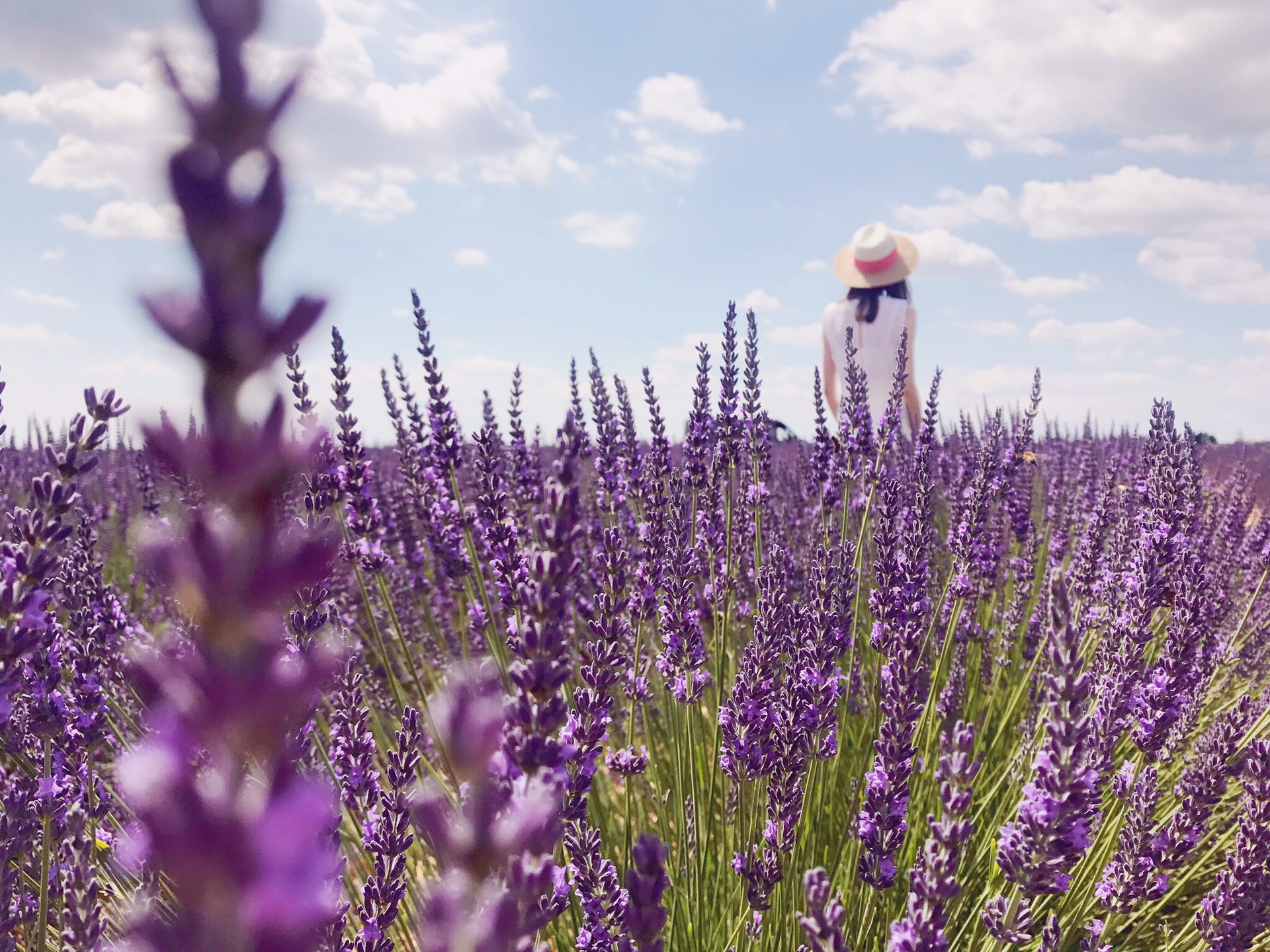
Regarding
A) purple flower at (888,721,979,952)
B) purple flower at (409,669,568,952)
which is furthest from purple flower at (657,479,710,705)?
purple flower at (409,669,568,952)

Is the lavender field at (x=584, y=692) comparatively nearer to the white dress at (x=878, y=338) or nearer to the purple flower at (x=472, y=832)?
the purple flower at (x=472, y=832)

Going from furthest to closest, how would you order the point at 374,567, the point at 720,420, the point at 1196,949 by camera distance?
the point at 720,420, the point at 374,567, the point at 1196,949

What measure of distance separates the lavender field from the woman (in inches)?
153

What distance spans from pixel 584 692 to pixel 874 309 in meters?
8.38

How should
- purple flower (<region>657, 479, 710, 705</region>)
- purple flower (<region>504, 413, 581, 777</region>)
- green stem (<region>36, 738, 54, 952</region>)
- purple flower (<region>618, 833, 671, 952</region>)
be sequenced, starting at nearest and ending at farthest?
purple flower (<region>504, 413, 581, 777</region>), purple flower (<region>618, 833, 671, 952</region>), green stem (<region>36, 738, 54, 952</region>), purple flower (<region>657, 479, 710, 705</region>)

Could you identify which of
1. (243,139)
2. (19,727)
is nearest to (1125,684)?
(243,139)

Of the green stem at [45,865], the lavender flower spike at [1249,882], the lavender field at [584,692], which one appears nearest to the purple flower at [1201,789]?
the lavender field at [584,692]

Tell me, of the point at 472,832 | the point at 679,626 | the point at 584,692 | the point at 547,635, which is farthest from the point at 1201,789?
the point at 472,832

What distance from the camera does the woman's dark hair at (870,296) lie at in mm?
9539

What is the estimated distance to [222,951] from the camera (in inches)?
14.3

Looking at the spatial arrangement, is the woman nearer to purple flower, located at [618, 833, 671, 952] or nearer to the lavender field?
the lavender field

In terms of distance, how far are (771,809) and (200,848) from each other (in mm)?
1921

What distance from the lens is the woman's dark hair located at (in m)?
9.54

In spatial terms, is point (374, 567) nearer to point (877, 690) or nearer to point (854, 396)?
point (877, 690)
